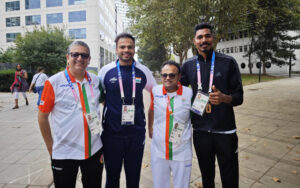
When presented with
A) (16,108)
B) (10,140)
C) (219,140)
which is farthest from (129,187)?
(16,108)

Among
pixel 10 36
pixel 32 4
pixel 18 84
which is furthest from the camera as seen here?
pixel 10 36

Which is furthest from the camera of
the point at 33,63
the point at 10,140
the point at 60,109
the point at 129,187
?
the point at 33,63

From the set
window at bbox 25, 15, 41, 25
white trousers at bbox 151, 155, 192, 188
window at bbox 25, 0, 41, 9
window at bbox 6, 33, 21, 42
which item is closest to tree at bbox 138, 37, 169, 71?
window at bbox 25, 15, 41, 25

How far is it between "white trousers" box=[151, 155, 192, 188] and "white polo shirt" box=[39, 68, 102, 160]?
0.80 m

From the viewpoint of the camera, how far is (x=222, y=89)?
2.27 m

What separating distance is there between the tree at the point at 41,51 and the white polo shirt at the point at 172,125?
22286mm

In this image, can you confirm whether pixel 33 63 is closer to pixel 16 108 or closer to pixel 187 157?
pixel 16 108

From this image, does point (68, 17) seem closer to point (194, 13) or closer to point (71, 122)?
point (194, 13)

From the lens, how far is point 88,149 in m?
2.04

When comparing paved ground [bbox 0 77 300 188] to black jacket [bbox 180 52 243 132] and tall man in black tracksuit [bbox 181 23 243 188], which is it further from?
black jacket [bbox 180 52 243 132]

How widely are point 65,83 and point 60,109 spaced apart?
28 centimetres

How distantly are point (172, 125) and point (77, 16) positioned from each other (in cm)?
4673

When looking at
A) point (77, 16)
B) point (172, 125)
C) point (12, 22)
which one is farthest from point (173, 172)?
point (12, 22)

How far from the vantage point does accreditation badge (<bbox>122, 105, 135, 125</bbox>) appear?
7.48 ft
